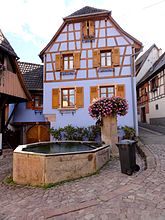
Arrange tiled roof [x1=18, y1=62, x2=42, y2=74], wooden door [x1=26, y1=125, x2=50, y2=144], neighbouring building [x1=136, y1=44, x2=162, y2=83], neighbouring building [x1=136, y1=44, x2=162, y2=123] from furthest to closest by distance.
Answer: neighbouring building [x1=136, y1=44, x2=162, y2=83] → neighbouring building [x1=136, y1=44, x2=162, y2=123] → tiled roof [x1=18, y1=62, x2=42, y2=74] → wooden door [x1=26, y1=125, x2=50, y2=144]

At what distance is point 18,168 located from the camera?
16.4 ft

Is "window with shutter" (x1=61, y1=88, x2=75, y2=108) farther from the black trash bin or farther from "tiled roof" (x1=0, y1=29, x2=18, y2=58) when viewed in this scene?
the black trash bin

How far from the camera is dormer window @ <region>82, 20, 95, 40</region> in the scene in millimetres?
11166

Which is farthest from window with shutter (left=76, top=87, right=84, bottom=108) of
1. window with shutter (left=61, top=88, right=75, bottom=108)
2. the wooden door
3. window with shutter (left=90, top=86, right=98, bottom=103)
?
the wooden door

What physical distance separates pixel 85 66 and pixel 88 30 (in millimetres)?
2266

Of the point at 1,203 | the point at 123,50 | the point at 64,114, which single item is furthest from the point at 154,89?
the point at 1,203

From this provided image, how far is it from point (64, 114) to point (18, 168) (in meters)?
6.27

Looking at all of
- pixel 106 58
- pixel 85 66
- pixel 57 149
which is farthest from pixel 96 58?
pixel 57 149

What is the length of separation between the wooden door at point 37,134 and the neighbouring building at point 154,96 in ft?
28.8

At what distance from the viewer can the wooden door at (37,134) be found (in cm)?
1275

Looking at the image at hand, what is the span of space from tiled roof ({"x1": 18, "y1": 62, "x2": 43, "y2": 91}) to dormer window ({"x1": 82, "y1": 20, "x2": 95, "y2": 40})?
4476 millimetres

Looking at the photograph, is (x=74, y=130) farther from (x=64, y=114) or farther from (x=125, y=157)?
(x=125, y=157)

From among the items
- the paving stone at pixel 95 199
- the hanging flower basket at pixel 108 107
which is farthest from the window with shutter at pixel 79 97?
the paving stone at pixel 95 199

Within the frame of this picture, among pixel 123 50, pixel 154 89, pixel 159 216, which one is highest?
pixel 123 50
